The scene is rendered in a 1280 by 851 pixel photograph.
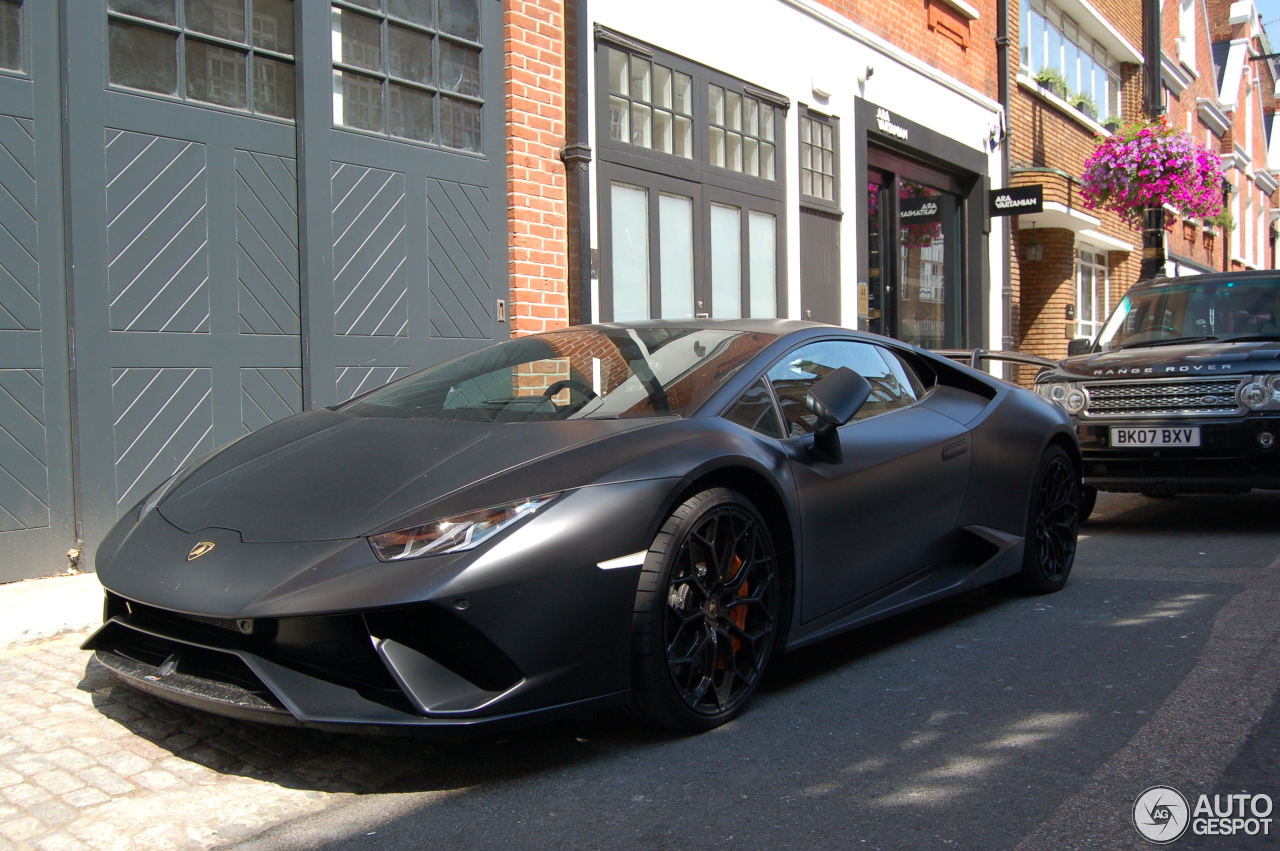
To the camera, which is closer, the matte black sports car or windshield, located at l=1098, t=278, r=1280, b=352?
the matte black sports car

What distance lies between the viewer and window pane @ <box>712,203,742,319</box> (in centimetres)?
1027

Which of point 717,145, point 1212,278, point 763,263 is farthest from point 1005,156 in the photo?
point 1212,278

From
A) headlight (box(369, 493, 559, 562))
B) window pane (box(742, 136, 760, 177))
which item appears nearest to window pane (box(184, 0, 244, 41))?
headlight (box(369, 493, 559, 562))

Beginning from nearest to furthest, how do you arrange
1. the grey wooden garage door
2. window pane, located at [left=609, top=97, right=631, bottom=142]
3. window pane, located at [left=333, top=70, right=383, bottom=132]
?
the grey wooden garage door
window pane, located at [left=333, top=70, right=383, bottom=132]
window pane, located at [left=609, top=97, right=631, bottom=142]

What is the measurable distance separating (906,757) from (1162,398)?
475 centimetres

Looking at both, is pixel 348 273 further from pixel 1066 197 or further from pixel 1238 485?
pixel 1066 197

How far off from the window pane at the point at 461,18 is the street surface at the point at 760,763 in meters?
5.04

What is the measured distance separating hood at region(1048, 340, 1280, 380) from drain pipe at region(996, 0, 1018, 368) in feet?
28.5

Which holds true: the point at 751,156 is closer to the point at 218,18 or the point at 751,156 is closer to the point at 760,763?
the point at 218,18

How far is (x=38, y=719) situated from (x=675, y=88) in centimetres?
760

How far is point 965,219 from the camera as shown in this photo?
15977 millimetres

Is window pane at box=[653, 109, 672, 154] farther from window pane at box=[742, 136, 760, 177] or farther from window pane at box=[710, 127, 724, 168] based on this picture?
window pane at box=[742, 136, 760, 177]

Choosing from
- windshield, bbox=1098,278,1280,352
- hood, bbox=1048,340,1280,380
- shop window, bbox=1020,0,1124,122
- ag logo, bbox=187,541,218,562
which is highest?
shop window, bbox=1020,0,1124,122

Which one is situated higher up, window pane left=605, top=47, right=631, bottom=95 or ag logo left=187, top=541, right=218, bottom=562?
window pane left=605, top=47, right=631, bottom=95
